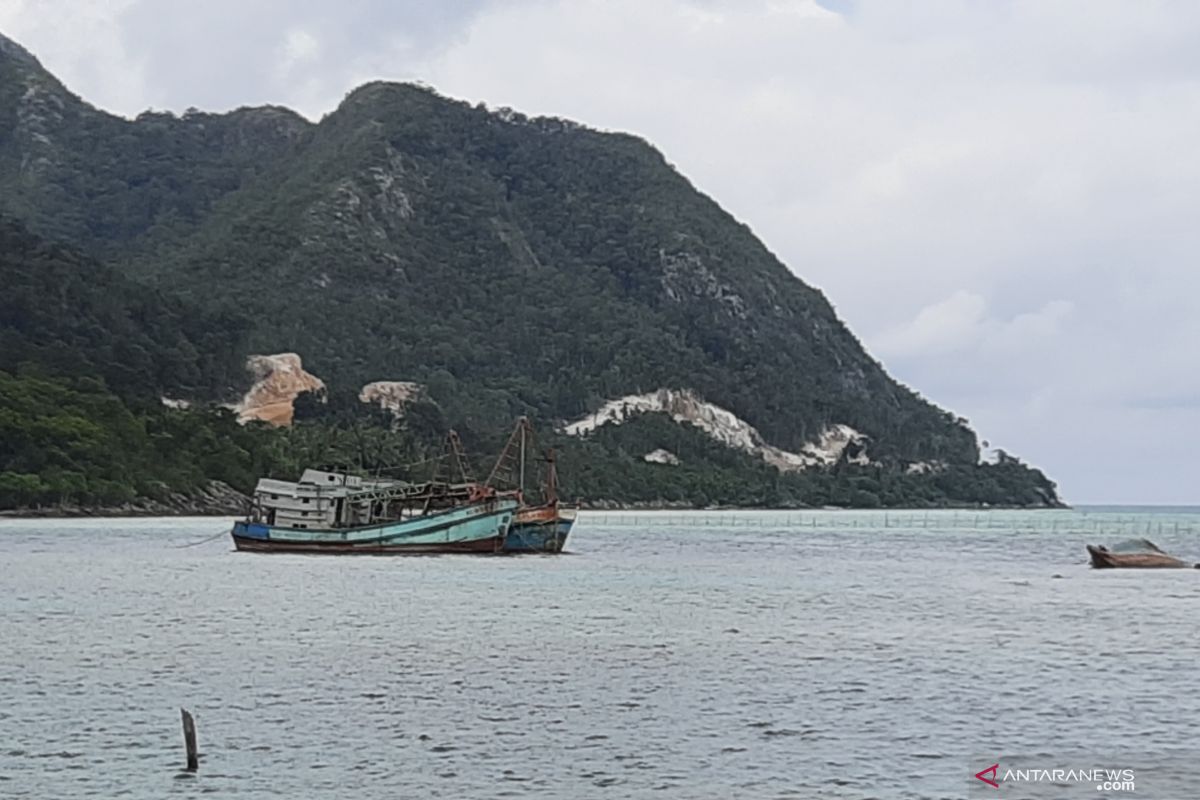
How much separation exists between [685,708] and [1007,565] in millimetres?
71921

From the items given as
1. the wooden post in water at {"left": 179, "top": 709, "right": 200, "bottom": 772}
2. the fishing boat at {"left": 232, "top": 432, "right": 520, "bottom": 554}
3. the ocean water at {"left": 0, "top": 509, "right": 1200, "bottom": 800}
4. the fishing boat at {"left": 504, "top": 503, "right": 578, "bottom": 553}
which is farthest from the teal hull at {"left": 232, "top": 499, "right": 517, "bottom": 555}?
the wooden post in water at {"left": 179, "top": 709, "right": 200, "bottom": 772}

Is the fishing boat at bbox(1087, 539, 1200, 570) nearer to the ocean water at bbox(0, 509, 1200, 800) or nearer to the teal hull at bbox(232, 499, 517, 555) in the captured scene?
the ocean water at bbox(0, 509, 1200, 800)

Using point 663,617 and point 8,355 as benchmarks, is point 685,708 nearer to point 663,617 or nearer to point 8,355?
point 663,617

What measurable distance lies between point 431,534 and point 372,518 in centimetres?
510

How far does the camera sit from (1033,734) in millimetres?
32656

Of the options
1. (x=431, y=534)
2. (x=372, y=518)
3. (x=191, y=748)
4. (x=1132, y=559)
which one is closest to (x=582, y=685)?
(x=191, y=748)

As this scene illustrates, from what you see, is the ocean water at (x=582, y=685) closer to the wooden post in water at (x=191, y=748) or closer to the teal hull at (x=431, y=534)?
the wooden post in water at (x=191, y=748)

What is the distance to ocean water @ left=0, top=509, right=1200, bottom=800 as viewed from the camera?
93.0ft

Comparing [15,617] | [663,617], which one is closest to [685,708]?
[663,617]

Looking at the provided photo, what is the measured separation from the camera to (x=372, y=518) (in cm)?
10256

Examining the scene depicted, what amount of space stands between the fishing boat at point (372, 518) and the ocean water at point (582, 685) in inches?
654

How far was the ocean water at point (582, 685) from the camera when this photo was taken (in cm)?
2836

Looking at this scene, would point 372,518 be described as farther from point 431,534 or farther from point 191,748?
point 191,748

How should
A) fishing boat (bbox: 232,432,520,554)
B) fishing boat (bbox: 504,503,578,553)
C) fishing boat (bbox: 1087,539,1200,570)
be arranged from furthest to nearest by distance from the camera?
fishing boat (bbox: 504,503,578,553)
fishing boat (bbox: 232,432,520,554)
fishing boat (bbox: 1087,539,1200,570)
